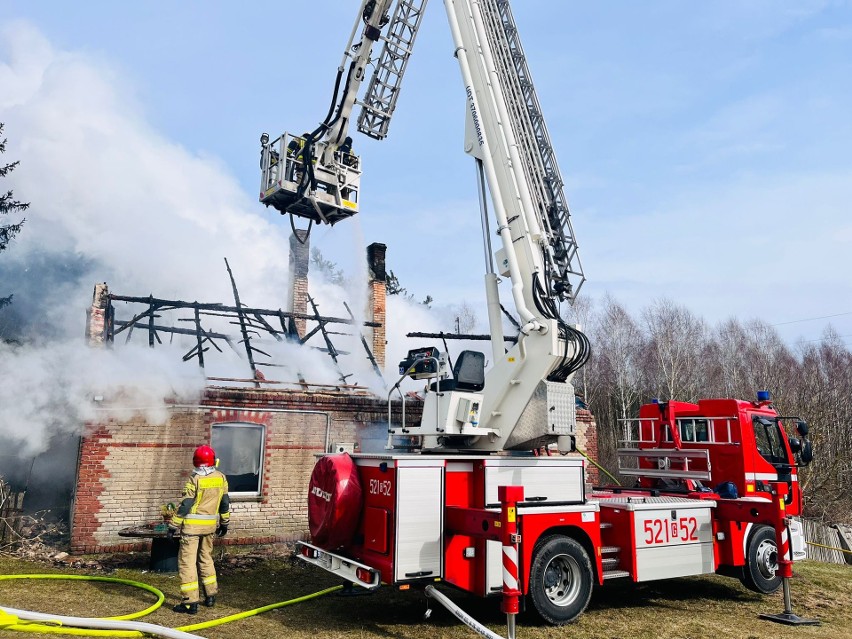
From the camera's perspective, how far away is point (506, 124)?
8000 millimetres

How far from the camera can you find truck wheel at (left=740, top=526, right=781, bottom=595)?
7629 millimetres

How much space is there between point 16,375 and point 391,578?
6643mm

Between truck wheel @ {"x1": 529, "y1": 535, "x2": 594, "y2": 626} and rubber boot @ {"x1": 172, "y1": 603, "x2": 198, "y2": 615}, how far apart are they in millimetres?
3394

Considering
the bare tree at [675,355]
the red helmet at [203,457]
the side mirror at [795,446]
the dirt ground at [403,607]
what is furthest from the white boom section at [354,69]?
the bare tree at [675,355]

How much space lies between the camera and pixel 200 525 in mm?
6367

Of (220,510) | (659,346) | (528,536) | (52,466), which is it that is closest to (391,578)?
(528,536)

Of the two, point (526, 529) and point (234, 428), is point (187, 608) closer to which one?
point (526, 529)

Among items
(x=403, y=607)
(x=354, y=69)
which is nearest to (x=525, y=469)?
A: (x=403, y=607)


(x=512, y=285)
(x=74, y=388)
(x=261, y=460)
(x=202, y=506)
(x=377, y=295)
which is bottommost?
(x=202, y=506)

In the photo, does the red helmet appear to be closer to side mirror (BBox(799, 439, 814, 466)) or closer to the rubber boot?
the rubber boot

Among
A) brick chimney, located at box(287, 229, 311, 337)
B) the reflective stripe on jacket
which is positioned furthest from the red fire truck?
brick chimney, located at box(287, 229, 311, 337)

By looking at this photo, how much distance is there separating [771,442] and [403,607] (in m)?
5.88

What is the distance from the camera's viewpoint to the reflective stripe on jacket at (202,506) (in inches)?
250

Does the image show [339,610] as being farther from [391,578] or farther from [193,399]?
[193,399]
